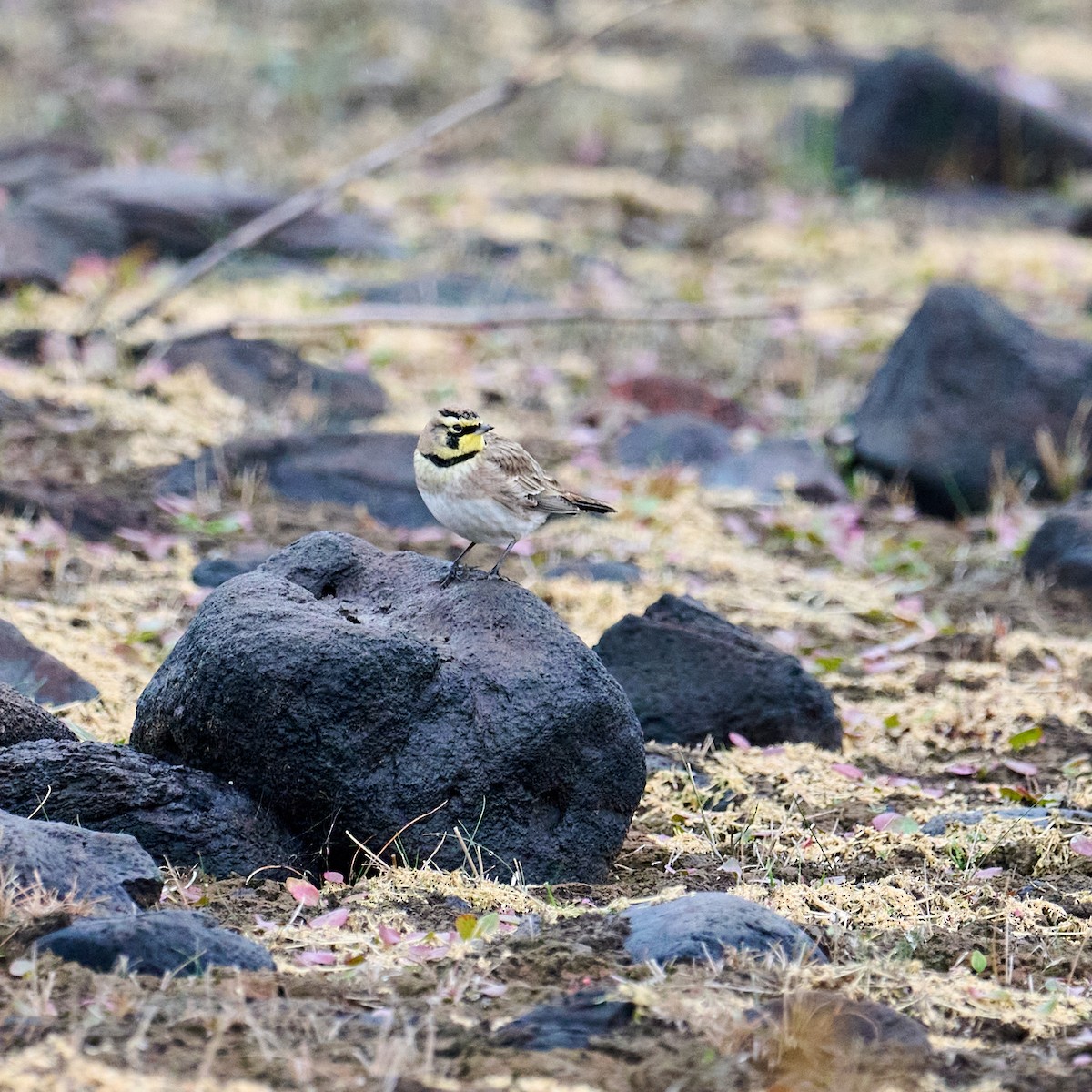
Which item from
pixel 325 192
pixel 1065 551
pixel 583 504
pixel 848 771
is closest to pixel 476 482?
pixel 583 504

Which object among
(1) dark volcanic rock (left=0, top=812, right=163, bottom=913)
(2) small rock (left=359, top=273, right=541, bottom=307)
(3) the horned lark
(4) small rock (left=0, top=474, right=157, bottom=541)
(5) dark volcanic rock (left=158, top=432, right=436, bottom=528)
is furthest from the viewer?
(2) small rock (left=359, top=273, right=541, bottom=307)

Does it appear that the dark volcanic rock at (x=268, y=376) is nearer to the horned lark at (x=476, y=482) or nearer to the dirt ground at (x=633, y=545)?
the dirt ground at (x=633, y=545)

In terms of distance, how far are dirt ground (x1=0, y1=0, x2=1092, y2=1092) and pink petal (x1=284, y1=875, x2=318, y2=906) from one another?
0.15 ft

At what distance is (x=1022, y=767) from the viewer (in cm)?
552

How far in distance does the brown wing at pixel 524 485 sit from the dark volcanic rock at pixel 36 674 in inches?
66.4

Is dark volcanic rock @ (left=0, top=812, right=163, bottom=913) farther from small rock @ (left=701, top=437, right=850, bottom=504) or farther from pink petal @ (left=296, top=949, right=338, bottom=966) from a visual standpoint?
small rock @ (left=701, top=437, right=850, bottom=504)

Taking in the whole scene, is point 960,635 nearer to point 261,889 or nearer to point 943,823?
point 943,823

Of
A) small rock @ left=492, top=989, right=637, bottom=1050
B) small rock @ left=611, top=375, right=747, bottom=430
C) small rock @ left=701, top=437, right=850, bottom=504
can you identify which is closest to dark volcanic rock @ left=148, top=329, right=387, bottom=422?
small rock @ left=611, top=375, right=747, bottom=430

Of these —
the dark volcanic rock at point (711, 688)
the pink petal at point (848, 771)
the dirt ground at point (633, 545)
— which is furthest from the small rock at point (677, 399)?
the pink petal at point (848, 771)

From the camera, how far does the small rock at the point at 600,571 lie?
715 cm

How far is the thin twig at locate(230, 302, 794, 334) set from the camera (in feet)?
30.2

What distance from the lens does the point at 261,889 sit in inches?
162

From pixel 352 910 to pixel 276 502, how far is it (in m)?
4.04

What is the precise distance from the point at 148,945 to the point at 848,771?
108 inches
